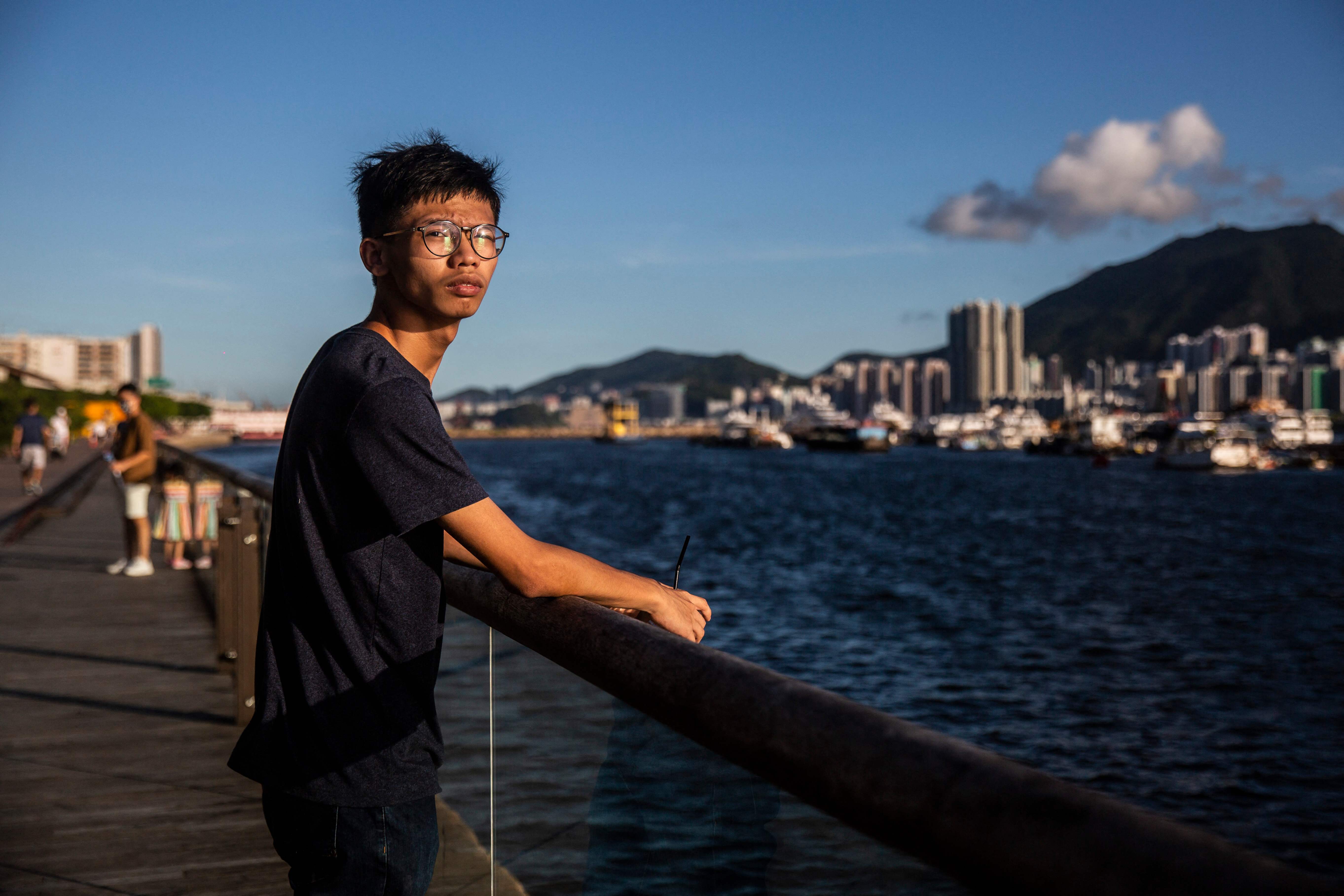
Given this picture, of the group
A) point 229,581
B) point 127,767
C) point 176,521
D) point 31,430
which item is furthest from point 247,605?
point 31,430

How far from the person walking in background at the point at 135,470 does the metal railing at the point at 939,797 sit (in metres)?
9.95

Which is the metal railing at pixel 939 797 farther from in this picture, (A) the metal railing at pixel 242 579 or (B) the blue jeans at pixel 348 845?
(A) the metal railing at pixel 242 579

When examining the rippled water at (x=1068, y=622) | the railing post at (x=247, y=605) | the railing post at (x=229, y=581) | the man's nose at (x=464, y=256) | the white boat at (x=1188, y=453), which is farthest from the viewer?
the white boat at (x=1188, y=453)

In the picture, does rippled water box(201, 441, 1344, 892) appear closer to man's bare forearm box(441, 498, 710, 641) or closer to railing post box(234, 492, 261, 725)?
man's bare forearm box(441, 498, 710, 641)

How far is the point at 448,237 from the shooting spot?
1.78m

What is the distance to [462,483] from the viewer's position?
1.58 meters

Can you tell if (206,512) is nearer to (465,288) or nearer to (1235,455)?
(465,288)

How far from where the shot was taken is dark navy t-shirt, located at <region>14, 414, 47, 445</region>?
71.9ft

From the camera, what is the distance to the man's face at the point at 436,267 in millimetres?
1774

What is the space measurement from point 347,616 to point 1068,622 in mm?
24668

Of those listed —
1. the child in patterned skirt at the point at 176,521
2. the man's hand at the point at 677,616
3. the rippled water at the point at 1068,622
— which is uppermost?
the man's hand at the point at 677,616

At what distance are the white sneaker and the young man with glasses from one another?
1017 cm

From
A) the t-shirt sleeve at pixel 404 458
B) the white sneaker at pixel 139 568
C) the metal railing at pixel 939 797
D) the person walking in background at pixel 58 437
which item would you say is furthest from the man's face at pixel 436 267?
the person walking in background at pixel 58 437

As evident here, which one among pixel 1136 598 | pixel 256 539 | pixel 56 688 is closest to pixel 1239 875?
pixel 256 539
